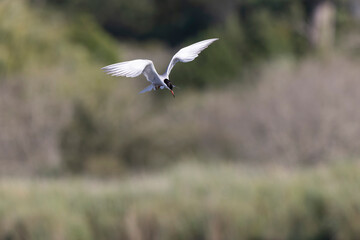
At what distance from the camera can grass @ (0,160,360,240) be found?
16.4 meters

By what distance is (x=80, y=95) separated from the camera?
24969 millimetres

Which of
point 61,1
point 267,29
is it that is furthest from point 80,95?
point 267,29

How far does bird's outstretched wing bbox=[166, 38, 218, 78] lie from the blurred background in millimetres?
12292

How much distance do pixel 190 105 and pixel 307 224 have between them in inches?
579

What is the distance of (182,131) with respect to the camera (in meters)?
27.5

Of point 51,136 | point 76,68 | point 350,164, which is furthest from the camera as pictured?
point 51,136

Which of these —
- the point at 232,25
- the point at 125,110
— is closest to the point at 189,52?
the point at 125,110

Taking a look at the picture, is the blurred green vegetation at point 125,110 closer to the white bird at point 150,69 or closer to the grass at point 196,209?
the grass at point 196,209

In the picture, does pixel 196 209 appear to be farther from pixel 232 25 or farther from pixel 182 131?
pixel 232 25

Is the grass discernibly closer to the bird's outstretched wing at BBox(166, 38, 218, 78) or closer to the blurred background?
the blurred background

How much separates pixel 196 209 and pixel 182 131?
11.1 m

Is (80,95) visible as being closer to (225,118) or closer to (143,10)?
(143,10)

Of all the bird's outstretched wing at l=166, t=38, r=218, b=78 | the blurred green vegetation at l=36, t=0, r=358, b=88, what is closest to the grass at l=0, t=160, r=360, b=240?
the blurred green vegetation at l=36, t=0, r=358, b=88

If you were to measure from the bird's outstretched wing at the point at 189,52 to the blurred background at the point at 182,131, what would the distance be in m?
12.3
